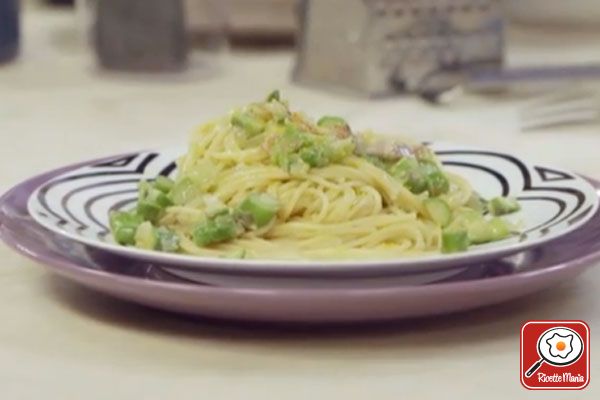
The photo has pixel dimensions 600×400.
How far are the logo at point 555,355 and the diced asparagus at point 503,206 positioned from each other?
164mm

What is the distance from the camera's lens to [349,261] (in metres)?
0.77

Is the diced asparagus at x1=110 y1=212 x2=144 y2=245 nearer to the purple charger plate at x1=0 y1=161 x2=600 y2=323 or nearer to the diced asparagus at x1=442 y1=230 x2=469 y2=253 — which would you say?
the purple charger plate at x1=0 y1=161 x2=600 y2=323

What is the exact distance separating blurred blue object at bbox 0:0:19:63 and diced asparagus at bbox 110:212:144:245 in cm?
108

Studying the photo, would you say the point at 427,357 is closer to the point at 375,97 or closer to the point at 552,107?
the point at 552,107

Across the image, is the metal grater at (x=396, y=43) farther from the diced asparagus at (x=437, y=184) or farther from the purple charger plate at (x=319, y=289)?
the purple charger plate at (x=319, y=289)

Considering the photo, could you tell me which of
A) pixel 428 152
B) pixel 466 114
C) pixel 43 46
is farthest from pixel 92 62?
pixel 428 152

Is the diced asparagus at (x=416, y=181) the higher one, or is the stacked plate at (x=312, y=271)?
the diced asparagus at (x=416, y=181)

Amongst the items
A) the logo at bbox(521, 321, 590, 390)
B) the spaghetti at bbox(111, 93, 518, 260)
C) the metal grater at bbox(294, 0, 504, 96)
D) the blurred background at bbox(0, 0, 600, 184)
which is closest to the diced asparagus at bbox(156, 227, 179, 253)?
the spaghetti at bbox(111, 93, 518, 260)

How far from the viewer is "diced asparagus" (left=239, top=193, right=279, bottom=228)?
90 cm

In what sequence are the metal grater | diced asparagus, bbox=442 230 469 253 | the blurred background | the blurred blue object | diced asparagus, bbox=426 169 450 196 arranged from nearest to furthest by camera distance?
diced asparagus, bbox=442 230 469 253 → diced asparagus, bbox=426 169 450 196 → the blurred background → the metal grater → the blurred blue object

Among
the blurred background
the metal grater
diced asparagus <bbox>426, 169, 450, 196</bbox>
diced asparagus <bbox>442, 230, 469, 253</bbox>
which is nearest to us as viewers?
diced asparagus <bbox>442, 230, 469, 253</bbox>

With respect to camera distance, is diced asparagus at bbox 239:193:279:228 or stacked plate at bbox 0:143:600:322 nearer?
stacked plate at bbox 0:143:600:322

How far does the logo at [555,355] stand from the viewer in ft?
2.48

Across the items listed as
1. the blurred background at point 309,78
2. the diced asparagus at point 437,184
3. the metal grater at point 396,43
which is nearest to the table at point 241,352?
the diced asparagus at point 437,184
